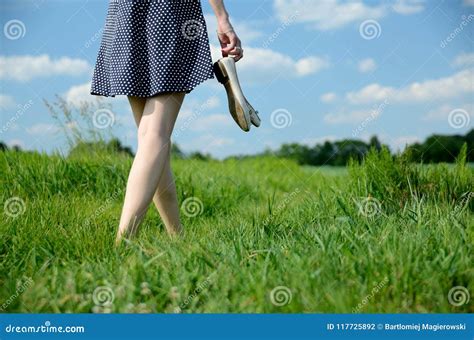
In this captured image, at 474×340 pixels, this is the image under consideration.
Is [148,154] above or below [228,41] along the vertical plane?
below

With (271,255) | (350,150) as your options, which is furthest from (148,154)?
(350,150)

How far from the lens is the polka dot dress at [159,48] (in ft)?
8.50

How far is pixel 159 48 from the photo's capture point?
8.54 feet

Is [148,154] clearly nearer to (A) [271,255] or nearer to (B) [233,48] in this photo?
(B) [233,48]

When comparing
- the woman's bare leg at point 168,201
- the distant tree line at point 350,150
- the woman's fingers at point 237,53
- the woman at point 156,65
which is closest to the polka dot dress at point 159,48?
the woman at point 156,65

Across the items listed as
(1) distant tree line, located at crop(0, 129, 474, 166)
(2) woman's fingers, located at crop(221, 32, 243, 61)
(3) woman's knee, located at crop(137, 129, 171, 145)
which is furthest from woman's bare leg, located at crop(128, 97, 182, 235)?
(1) distant tree line, located at crop(0, 129, 474, 166)

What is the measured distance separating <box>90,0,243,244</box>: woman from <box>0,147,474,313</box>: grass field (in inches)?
10.1

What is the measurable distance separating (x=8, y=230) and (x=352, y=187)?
179cm

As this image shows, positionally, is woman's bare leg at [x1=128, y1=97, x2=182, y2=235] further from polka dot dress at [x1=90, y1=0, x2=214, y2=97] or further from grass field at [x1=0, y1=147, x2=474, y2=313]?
polka dot dress at [x1=90, y1=0, x2=214, y2=97]

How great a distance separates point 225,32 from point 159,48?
0.91 feet

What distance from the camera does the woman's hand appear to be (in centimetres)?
261

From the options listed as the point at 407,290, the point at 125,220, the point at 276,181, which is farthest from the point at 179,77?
the point at 276,181

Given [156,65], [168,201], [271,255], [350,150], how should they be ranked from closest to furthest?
[271,255] → [156,65] → [168,201] → [350,150]

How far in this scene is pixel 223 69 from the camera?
267 centimetres
